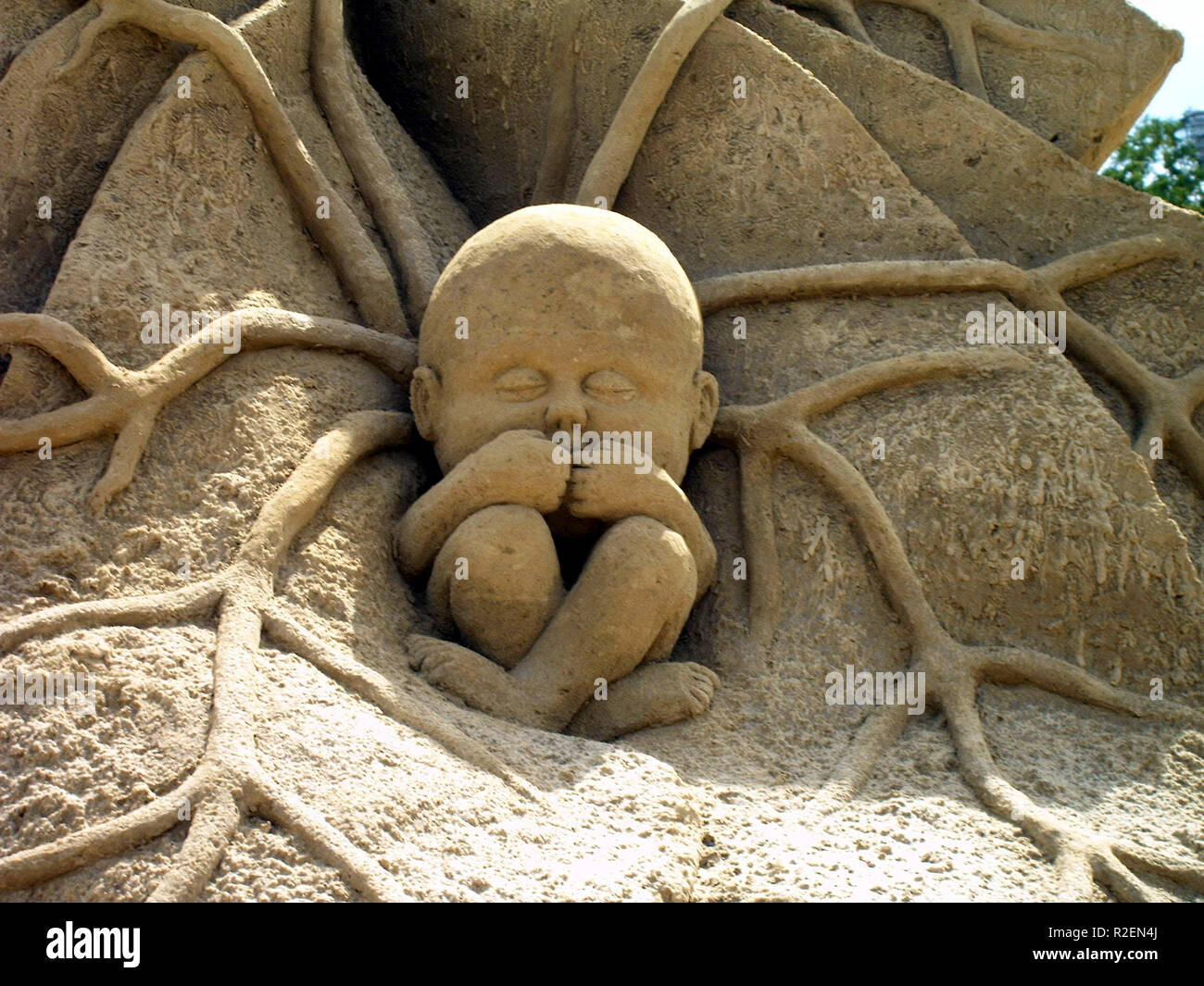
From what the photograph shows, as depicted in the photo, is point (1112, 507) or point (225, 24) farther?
point (225, 24)

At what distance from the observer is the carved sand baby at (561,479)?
3793mm

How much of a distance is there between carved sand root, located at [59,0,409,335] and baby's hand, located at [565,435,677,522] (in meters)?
0.95

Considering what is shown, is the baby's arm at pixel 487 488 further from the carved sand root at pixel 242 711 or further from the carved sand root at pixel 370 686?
the carved sand root at pixel 370 686

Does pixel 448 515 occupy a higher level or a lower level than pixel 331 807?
higher

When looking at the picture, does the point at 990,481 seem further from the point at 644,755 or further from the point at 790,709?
the point at 644,755

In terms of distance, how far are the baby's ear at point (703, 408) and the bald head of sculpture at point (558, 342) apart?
6 centimetres

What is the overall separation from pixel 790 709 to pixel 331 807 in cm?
135

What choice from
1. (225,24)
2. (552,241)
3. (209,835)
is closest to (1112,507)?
(552,241)

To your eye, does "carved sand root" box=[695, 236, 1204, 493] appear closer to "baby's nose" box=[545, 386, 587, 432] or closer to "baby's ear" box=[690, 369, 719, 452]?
"baby's ear" box=[690, 369, 719, 452]

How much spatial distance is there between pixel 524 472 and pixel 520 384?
11.4 inches

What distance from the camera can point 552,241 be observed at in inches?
159

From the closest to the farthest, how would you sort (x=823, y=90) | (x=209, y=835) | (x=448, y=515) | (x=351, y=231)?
(x=209, y=835)
(x=448, y=515)
(x=351, y=231)
(x=823, y=90)

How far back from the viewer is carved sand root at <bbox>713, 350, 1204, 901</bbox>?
11.1 ft

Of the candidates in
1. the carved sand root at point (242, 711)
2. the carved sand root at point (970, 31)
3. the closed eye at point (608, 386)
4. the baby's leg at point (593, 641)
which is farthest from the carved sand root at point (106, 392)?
the carved sand root at point (970, 31)
